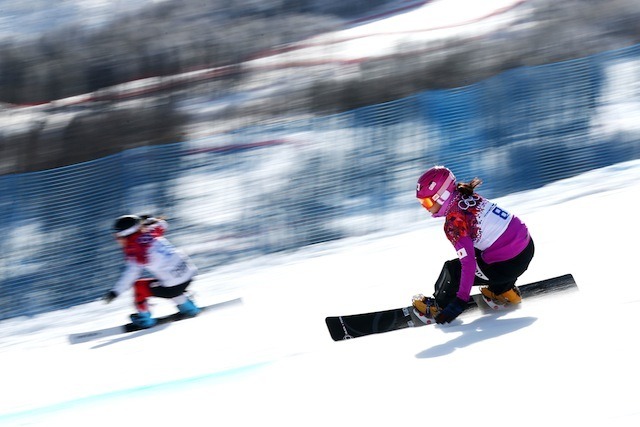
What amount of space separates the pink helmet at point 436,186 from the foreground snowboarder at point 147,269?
2274mm

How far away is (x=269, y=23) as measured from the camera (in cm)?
1295

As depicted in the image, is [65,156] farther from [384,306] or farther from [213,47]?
[384,306]

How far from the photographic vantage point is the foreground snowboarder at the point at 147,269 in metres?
6.09

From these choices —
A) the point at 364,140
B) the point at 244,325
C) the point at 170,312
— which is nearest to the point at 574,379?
the point at 244,325

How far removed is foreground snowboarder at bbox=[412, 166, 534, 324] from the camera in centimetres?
469

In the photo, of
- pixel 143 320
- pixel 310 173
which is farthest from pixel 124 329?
pixel 310 173

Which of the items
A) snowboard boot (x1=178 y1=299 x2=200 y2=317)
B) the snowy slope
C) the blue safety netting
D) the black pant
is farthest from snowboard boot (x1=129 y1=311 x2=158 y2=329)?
the black pant

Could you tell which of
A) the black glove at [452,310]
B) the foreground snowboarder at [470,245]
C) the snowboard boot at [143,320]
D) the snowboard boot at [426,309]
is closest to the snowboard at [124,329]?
the snowboard boot at [143,320]

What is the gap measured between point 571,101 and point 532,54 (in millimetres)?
1738

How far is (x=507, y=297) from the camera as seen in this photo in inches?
196

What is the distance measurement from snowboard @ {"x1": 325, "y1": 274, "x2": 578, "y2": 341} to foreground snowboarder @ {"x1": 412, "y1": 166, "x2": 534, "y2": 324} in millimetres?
82

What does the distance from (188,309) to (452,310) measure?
2.34 m

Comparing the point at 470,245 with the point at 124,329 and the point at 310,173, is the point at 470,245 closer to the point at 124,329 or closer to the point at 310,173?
the point at 124,329

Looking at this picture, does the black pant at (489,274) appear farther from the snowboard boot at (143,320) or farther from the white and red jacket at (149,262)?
the snowboard boot at (143,320)
